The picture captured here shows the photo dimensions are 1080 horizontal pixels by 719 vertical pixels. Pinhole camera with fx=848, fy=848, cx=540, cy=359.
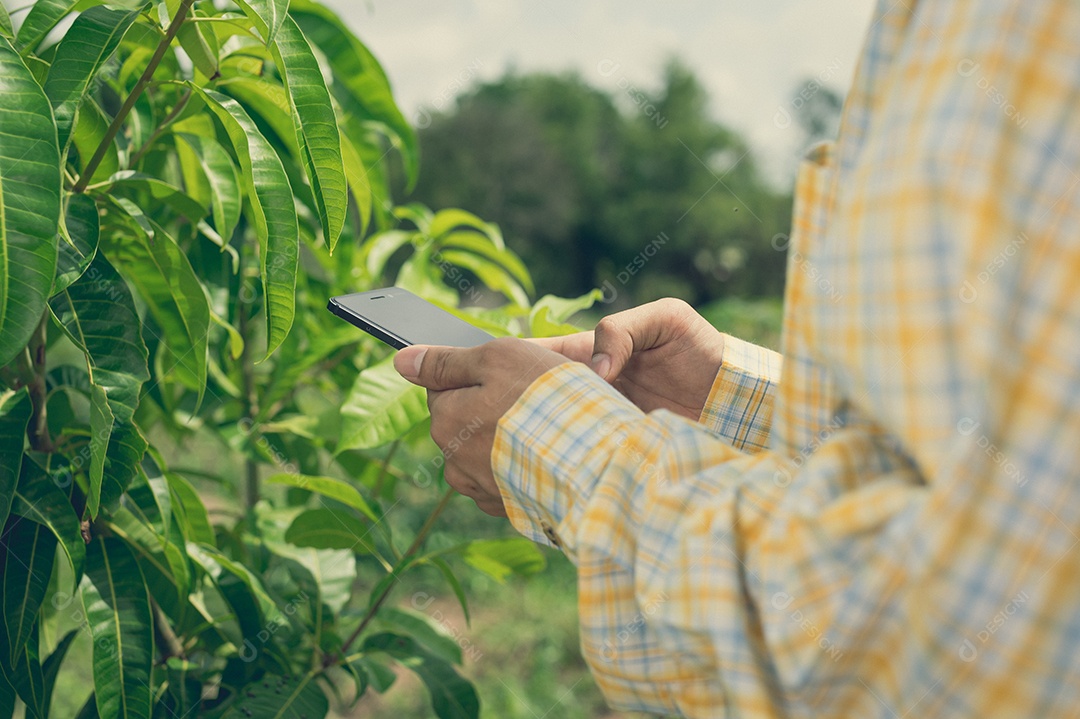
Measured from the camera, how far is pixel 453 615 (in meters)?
3.31

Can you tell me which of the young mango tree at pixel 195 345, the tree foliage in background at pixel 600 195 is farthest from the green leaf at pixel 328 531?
the tree foliage in background at pixel 600 195

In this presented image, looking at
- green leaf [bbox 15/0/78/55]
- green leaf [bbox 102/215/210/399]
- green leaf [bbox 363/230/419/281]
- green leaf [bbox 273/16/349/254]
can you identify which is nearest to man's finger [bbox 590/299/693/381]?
green leaf [bbox 273/16/349/254]

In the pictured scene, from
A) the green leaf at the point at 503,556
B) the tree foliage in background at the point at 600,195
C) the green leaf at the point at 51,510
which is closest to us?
the green leaf at the point at 51,510

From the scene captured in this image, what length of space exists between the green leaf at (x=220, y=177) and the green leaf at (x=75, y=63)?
0.29 m

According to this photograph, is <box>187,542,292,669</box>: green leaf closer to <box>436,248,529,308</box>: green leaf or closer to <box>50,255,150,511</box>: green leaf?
<box>50,255,150,511</box>: green leaf

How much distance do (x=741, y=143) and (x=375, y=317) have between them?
75.0ft

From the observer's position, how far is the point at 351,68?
47.8 inches

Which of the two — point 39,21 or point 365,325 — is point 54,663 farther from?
point 39,21

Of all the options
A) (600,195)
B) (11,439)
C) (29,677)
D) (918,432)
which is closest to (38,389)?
(11,439)

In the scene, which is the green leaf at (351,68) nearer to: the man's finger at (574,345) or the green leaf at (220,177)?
the green leaf at (220,177)

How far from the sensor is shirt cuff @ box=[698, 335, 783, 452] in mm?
1071

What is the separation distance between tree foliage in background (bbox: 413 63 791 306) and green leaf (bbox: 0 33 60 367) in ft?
37.8

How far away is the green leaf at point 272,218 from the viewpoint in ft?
2.84

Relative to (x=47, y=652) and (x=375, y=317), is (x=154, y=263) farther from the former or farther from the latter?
(x=47, y=652)
